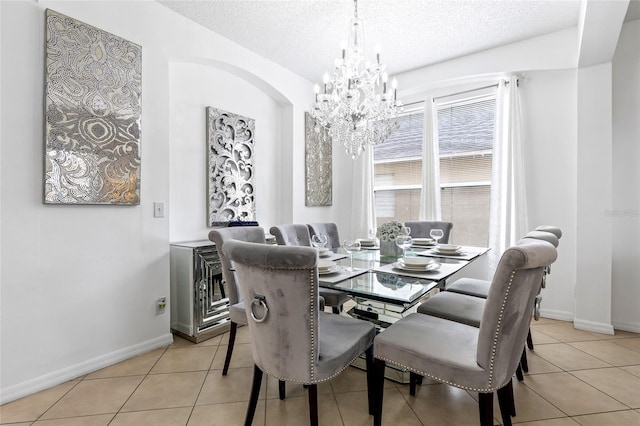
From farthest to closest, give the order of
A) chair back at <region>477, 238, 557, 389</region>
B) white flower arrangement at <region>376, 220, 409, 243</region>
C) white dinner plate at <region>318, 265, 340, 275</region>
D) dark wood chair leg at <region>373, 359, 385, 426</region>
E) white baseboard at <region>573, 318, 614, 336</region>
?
1. white baseboard at <region>573, 318, 614, 336</region>
2. white flower arrangement at <region>376, 220, 409, 243</region>
3. white dinner plate at <region>318, 265, 340, 275</region>
4. dark wood chair leg at <region>373, 359, 385, 426</region>
5. chair back at <region>477, 238, 557, 389</region>

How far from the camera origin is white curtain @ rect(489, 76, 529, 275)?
316 centimetres

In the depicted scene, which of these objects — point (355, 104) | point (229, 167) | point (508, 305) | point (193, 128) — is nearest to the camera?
point (508, 305)

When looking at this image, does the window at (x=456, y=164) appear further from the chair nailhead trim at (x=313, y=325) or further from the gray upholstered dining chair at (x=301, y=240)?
the chair nailhead trim at (x=313, y=325)

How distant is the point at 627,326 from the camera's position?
279cm

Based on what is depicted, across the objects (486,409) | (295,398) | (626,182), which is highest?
(626,182)

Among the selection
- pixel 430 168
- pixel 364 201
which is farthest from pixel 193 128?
pixel 430 168

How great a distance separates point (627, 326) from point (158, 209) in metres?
4.34

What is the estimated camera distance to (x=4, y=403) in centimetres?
177

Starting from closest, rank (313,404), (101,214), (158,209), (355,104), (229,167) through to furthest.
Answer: (313,404)
(101,214)
(355,104)
(158,209)
(229,167)

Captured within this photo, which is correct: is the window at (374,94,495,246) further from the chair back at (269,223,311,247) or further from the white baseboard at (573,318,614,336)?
the chair back at (269,223,311,247)

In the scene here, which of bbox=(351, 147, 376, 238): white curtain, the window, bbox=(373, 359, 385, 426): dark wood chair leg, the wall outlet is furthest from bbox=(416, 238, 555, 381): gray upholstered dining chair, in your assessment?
bbox=(351, 147, 376, 238): white curtain

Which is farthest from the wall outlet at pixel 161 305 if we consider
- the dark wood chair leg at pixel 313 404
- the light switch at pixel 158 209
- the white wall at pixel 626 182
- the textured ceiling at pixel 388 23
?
the white wall at pixel 626 182

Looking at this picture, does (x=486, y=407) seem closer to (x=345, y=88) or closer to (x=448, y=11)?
(x=345, y=88)

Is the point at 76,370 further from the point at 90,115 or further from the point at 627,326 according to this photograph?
the point at 627,326
